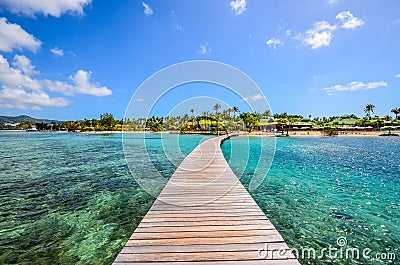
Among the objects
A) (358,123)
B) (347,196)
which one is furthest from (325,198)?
(358,123)

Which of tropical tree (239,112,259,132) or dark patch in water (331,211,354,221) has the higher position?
tropical tree (239,112,259,132)

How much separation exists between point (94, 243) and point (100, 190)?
13.1 feet

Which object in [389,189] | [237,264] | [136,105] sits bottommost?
[389,189]

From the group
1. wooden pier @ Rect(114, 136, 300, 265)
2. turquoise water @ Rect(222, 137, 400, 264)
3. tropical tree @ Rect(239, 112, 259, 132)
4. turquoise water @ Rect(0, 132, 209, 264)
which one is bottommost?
turquoise water @ Rect(222, 137, 400, 264)

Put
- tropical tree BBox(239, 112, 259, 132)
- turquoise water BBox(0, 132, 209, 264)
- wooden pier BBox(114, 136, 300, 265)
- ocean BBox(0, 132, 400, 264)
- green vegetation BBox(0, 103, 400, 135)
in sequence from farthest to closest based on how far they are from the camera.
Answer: tropical tree BBox(239, 112, 259, 132) < green vegetation BBox(0, 103, 400, 135) < ocean BBox(0, 132, 400, 264) < turquoise water BBox(0, 132, 209, 264) < wooden pier BBox(114, 136, 300, 265)

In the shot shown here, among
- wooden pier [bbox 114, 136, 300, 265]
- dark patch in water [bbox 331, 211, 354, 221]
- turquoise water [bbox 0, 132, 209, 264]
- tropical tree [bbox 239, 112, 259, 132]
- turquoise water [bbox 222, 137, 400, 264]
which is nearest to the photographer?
wooden pier [bbox 114, 136, 300, 265]

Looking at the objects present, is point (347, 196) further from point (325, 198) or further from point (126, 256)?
point (126, 256)

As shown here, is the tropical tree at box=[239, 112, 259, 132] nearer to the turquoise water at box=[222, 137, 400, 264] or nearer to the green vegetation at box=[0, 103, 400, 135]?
the green vegetation at box=[0, 103, 400, 135]

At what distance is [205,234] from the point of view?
3281 millimetres

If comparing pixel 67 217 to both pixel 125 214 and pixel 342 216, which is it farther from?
pixel 342 216

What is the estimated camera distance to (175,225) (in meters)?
3.59

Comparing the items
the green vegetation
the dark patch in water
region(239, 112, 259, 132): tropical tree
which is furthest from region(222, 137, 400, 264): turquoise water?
region(239, 112, 259, 132): tropical tree

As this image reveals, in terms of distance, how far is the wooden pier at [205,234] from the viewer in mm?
2695

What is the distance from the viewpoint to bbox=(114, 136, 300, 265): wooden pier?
2695 millimetres
